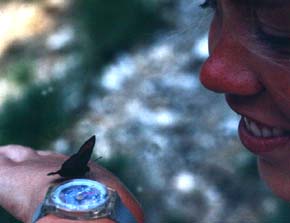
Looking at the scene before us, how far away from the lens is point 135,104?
8.51 feet

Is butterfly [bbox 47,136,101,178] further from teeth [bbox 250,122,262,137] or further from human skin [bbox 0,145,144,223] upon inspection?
teeth [bbox 250,122,262,137]

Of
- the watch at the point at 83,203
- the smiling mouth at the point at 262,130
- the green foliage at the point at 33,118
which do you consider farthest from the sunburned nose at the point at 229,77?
the green foliage at the point at 33,118

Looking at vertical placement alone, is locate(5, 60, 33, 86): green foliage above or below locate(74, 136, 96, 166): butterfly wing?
below

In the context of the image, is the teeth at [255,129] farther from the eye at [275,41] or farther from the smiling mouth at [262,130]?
the eye at [275,41]

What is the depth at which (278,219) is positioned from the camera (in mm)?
2330

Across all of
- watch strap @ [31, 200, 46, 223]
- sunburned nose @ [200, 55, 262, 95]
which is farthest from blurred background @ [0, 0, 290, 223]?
sunburned nose @ [200, 55, 262, 95]

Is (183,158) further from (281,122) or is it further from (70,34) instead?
→ (281,122)

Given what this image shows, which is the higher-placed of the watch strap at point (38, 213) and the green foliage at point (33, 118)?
the watch strap at point (38, 213)

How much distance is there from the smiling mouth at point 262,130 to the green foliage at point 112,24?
43.5 inches

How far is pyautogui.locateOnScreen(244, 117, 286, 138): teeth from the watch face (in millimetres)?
309

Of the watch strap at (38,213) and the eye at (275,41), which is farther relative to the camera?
the watch strap at (38,213)

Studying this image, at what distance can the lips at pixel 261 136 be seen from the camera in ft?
5.02

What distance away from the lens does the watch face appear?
1.68 m

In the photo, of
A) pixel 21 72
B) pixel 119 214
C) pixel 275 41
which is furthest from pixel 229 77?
pixel 21 72
